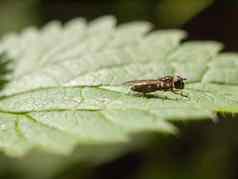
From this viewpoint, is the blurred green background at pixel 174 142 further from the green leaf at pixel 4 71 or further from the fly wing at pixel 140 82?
the green leaf at pixel 4 71

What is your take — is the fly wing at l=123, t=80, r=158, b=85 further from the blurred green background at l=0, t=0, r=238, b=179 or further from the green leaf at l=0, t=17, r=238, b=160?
the blurred green background at l=0, t=0, r=238, b=179

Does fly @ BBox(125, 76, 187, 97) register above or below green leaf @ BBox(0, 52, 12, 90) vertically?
below

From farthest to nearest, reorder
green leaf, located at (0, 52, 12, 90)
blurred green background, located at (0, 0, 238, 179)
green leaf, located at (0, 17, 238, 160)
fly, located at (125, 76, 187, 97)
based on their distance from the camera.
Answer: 1. blurred green background, located at (0, 0, 238, 179)
2. green leaf, located at (0, 52, 12, 90)
3. fly, located at (125, 76, 187, 97)
4. green leaf, located at (0, 17, 238, 160)

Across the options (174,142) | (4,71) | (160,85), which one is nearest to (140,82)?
(160,85)

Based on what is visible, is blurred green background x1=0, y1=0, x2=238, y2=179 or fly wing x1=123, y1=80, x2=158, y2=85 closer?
fly wing x1=123, y1=80, x2=158, y2=85

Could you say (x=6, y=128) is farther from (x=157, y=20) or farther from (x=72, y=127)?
(x=157, y=20)

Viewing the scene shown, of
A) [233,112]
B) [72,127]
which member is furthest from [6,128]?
[233,112]

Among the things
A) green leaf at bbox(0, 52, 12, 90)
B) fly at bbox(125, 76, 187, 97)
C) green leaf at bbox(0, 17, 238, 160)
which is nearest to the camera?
green leaf at bbox(0, 17, 238, 160)

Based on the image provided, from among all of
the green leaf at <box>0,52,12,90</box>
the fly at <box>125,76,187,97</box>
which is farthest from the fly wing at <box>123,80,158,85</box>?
the green leaf at <box>0,52,12,90</box>
